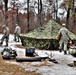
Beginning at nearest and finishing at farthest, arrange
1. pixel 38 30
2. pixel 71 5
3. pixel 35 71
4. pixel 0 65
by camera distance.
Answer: pixel 35 71, pixel 0 65, pixel 38 30, pixel 71 5

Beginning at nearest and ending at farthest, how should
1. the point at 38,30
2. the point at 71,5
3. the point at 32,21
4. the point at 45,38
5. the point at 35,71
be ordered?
the point at 35,71, the point at 45,38, the point at 38,30, the point at 71,5, the point at 32,21

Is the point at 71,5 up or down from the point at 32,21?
up

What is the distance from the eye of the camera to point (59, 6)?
4575 centimetres

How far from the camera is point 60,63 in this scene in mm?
12031

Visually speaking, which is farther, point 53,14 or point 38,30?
point 53,14

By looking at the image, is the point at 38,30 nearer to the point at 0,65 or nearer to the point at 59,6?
the point at 0,65

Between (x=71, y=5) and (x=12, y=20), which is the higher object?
(x=71, y=5)

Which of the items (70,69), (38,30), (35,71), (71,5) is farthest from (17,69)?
(71,5)

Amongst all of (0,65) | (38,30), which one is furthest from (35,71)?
(38,30)

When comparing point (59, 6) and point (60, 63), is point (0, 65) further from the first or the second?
point (59, 6)

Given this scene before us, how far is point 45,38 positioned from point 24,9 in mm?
29798

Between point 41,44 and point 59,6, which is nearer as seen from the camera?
point 41,44

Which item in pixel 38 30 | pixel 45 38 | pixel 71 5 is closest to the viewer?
pixel 45 38

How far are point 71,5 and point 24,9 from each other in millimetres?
12667
